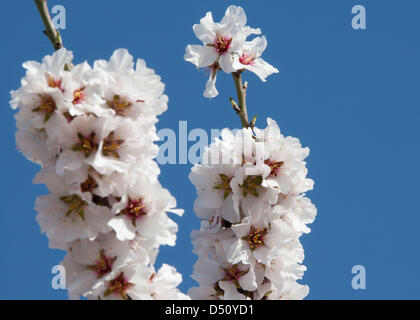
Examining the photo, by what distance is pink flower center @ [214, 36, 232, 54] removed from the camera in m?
5.37

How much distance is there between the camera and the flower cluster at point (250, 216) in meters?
4.82

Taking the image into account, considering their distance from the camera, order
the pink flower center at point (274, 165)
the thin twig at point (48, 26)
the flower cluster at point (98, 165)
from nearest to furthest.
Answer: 1. the flower cluster at point (98, 165)
2. the thin twig at point (48, 26)
3. the pink flower center at point (274, 165)

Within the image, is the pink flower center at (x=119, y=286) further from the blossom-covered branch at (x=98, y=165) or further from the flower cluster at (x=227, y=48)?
the flower cluster at (x=227, y=48)

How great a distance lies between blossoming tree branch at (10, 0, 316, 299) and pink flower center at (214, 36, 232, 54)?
91 cm

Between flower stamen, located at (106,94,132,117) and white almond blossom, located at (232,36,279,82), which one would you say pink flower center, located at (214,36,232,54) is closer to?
white almond blossom, located at (232,36,279,82)

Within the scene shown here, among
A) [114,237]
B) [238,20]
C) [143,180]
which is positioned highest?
[238,20]

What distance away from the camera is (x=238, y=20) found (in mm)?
5355

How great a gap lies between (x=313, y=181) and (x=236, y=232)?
0.83m

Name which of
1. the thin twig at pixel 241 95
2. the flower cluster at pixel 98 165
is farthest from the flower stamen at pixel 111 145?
the thin twig at pixel 241 95

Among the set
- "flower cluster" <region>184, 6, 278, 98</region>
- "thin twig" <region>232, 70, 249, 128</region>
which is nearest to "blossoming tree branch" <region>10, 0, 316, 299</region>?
"thin twig" <region>232, 70, 249, 128</region>

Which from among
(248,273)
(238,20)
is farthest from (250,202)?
(238,20)

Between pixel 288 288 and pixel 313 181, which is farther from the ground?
pixel 313 181

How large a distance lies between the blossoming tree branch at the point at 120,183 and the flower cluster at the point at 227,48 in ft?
2.45
